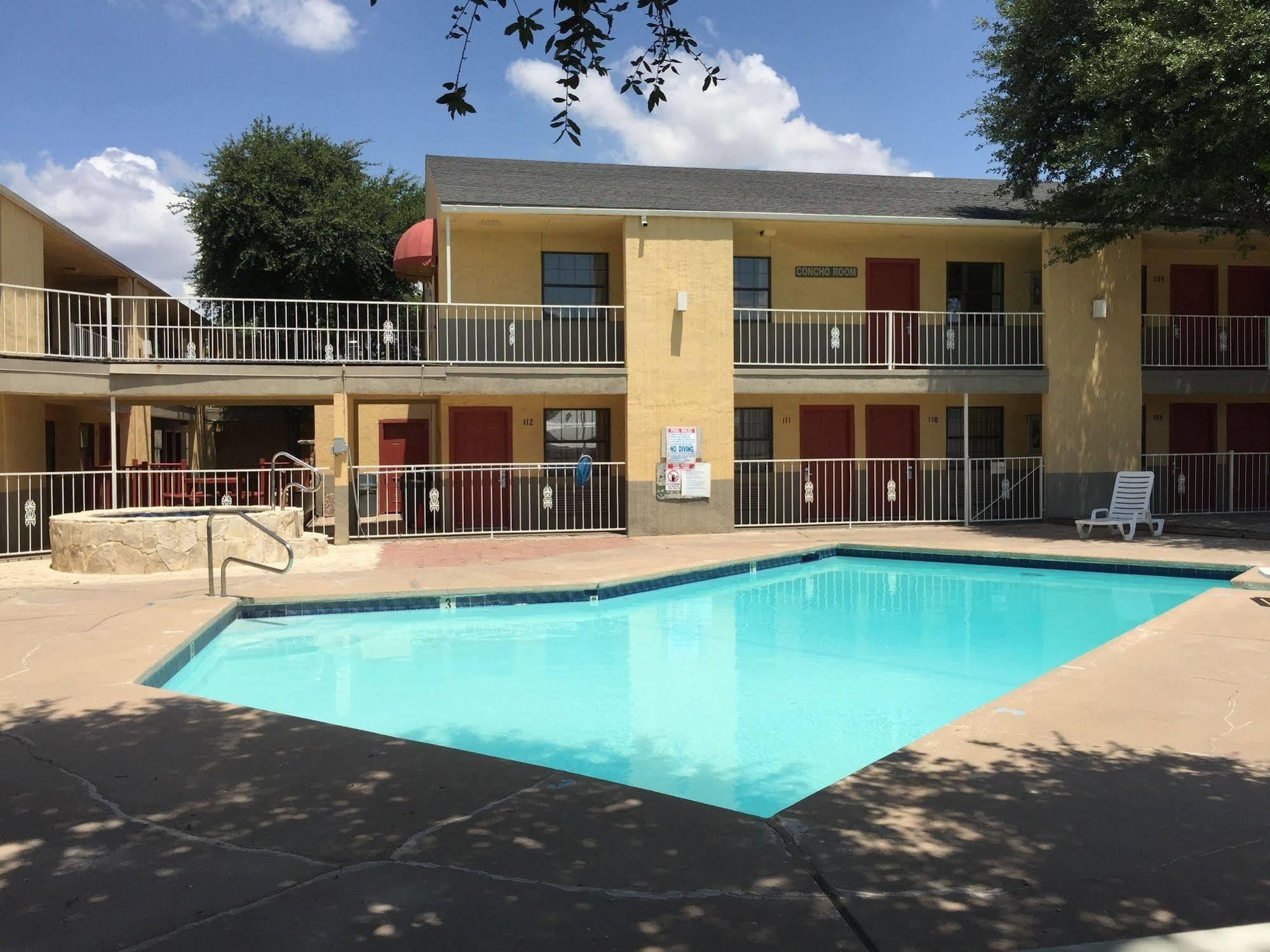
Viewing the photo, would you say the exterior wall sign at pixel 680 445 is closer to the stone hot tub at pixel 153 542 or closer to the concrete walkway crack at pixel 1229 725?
the stone hot tub at pixel 153 542

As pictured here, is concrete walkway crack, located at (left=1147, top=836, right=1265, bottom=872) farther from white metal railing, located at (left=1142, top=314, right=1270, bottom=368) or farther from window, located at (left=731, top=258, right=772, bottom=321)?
white metal railing, located at (left=1142, top=314, right=1270, bottom=368)

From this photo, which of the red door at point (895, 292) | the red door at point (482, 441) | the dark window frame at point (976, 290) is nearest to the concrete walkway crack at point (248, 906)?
the red door at point (482, 441)

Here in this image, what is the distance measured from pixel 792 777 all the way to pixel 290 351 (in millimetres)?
19226

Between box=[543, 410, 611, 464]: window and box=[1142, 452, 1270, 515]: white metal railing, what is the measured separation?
35.1ft

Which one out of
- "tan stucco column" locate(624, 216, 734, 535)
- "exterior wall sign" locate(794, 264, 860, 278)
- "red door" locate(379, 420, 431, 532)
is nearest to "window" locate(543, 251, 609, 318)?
"tan stucco column" locate(624, 216, 734, 535)

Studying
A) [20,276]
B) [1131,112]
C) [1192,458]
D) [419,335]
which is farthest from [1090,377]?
[20,276]

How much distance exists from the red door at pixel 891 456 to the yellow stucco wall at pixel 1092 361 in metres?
2.73

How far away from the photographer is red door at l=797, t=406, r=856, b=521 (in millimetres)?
19297

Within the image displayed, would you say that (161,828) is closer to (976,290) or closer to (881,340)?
(881,340)

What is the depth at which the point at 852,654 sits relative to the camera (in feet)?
31.0

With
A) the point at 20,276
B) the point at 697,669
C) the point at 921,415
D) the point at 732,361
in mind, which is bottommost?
the point at 697,669

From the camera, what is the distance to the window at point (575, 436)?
19.2m

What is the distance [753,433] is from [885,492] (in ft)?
9.55

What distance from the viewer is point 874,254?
768 inches
